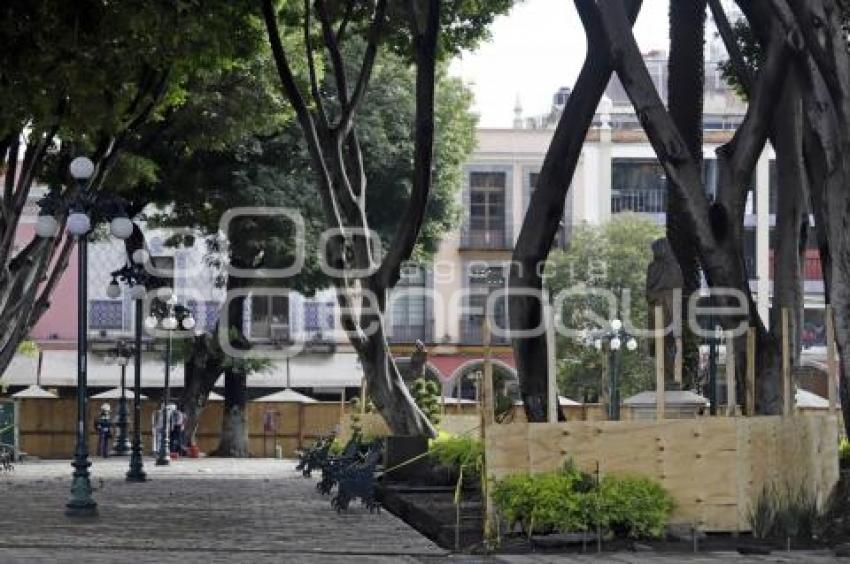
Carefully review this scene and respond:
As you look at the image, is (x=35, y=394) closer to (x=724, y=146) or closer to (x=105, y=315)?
(x=105, y=315)

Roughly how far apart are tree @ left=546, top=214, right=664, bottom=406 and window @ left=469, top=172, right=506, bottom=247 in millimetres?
5944

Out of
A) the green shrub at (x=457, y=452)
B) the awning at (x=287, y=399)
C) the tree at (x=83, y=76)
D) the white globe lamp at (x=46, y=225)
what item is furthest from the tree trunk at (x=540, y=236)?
the awning at (x=287, y=399)

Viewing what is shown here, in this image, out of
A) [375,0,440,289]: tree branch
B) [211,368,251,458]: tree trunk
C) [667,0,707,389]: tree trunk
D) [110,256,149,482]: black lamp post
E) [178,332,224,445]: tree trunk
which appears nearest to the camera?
[375,0,440,289]: tree branch

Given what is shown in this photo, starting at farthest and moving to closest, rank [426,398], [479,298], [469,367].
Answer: [479,298] → [469,367] → [426,398]

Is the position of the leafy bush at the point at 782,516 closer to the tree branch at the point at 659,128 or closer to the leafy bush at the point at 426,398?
the tree branch at the point at 659,128

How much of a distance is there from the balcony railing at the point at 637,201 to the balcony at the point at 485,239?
14.2 ft

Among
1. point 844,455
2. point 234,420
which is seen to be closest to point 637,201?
point 234,420

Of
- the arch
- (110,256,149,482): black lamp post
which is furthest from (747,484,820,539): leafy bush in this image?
the arch

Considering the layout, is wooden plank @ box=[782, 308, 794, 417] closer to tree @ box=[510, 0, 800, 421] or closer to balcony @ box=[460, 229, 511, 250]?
tree @ box=[510, 0, 800, 421]

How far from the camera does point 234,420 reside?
162ft

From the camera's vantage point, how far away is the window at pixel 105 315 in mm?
61344

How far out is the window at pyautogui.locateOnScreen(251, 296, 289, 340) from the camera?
202 ft

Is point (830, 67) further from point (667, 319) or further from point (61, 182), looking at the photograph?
point (61, 182)

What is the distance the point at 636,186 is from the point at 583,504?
5051cm
